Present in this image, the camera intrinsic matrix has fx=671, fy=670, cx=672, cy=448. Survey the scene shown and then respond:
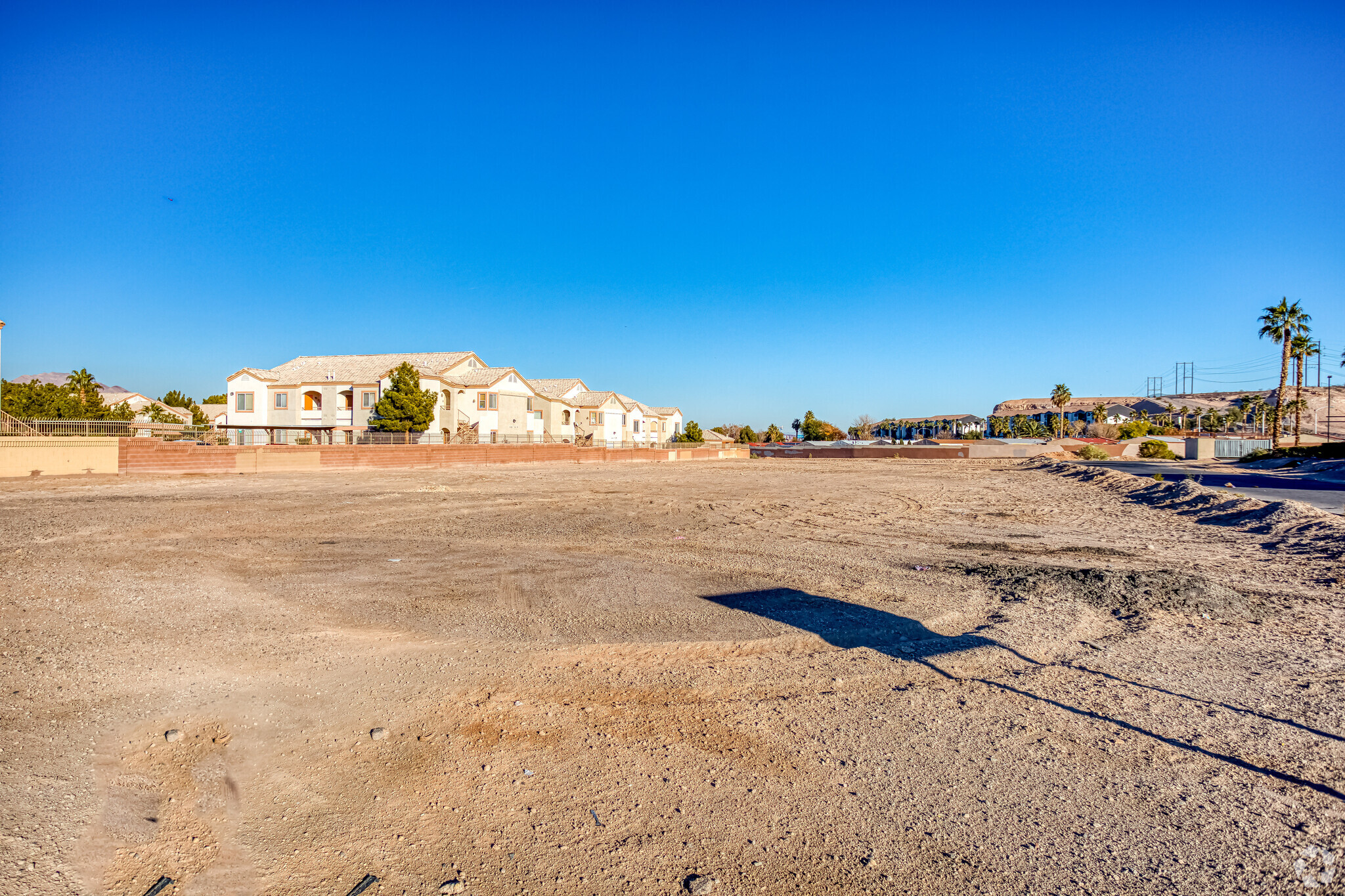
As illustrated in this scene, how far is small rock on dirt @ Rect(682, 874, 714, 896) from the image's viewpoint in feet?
9.82

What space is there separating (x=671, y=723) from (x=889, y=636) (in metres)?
2.90

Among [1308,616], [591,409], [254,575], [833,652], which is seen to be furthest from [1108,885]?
[591,409]

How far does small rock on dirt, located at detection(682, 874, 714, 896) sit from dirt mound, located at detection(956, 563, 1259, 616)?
6.36 m

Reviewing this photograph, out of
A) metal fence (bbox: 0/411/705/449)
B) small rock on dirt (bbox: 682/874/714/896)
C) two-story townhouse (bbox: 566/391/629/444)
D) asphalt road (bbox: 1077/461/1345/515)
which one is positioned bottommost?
small rock on dirt (bbox: 682/874/714/896)

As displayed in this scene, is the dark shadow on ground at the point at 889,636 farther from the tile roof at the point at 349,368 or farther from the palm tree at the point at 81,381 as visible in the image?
the palm tree at the point at 81,381

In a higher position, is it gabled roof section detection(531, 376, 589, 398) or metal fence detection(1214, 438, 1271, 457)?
gabled roof section detection(531, 376, 589, 398)

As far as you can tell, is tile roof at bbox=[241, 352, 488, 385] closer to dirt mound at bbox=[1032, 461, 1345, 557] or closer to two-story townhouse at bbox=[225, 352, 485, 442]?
two-story townhouse at bbox=[225, 352, 485, 442]

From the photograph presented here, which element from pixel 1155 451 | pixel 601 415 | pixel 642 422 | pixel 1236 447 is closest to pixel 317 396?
pixel 601 415

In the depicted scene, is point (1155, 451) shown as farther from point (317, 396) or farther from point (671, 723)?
point (317, 396)

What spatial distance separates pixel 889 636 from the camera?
21.8 feet

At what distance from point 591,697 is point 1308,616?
776 centimetres

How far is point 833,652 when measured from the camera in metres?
6.17

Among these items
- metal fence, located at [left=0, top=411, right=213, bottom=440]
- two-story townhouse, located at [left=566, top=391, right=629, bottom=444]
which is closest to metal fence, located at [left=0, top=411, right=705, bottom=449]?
metal fence, located at [left=0, top=411, right=213, bottom=440]

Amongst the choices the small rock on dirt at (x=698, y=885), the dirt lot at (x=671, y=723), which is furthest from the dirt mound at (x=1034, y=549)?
the small rock on dirt at (x=698, y=885)
